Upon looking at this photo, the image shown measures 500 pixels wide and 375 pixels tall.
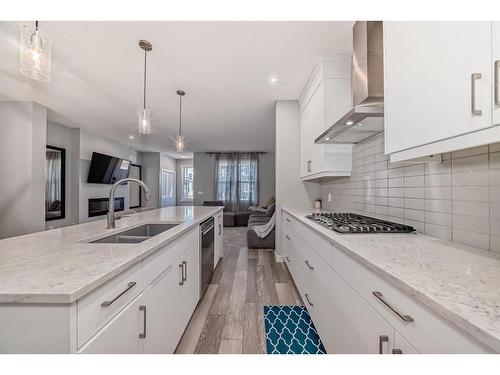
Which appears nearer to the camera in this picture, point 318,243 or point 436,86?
point 436,86

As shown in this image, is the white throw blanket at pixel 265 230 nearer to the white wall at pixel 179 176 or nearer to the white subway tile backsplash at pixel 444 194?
the white subway tile backsplash at pixel 444 194

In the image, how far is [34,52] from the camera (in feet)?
4.64

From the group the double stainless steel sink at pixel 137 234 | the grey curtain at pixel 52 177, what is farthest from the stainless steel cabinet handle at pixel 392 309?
the grey curtain at pixel 52 177

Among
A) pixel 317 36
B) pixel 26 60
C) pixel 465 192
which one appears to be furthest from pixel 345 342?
pixel 26 60

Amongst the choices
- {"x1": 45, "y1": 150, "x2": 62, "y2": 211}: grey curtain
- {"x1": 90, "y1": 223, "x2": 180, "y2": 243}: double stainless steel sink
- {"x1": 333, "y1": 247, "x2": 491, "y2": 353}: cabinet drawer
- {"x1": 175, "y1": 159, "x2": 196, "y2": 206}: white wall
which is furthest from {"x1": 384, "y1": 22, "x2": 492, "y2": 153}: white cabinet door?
{"x1": 175, "y1": 159, "x2": 196, "y2": 206}: white wall

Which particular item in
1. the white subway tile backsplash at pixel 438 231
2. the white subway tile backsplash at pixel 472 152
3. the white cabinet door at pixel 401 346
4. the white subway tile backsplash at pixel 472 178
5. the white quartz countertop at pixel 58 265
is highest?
the white subway tile backsplash at pixel 472 152

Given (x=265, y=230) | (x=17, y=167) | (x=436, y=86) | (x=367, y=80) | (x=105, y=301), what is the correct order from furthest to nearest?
(x=265, y=230)
(x=17, y=167)
(x=367, y=80)
(x=436, y=86)
(x=105, y=301)

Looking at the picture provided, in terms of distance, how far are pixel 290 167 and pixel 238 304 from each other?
83.1 inches

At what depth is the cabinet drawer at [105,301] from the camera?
67 cm

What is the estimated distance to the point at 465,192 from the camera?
112cm

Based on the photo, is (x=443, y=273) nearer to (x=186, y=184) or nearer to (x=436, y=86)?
(x=436, y=86)

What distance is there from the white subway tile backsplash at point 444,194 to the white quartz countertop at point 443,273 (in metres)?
0.10

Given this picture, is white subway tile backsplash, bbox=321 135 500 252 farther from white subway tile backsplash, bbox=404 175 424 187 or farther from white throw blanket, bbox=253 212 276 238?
white throw blanket, bbox=253 212 276 238

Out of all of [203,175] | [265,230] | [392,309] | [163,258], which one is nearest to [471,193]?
[392,309]
